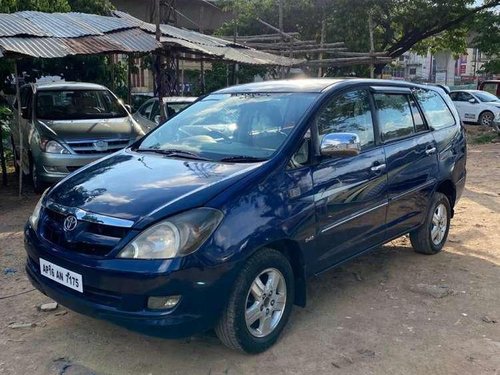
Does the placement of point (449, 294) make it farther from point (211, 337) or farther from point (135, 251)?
point (135, 251)

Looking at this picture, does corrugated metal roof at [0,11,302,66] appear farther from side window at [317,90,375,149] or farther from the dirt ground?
side window at [317,90,375,149]

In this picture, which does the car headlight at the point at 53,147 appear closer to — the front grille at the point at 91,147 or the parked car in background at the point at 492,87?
the front grille at the point at 91,147

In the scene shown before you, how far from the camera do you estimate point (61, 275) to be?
10.2 feet

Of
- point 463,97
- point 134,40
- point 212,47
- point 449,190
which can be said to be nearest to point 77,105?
point 134,40

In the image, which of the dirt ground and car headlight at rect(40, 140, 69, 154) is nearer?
the dirt ground

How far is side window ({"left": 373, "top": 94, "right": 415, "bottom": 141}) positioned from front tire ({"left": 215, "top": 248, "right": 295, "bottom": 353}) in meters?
1.72

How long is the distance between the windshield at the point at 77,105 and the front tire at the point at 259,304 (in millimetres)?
6046

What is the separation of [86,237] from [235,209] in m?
0.88

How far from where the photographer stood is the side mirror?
354cm

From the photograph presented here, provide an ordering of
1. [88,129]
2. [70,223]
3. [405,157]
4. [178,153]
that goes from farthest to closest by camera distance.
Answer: [88,129]
[405,157]
[178,153]
[70,223]

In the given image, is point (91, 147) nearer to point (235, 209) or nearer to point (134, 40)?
point (134, 40)

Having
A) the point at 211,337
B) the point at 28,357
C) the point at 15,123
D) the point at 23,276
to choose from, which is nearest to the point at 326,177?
the point at 211,337

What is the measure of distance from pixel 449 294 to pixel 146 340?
8.32 ft

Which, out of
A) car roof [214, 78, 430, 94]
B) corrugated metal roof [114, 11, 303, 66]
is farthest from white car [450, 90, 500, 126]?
car roof [214, 78, 430, 94]
